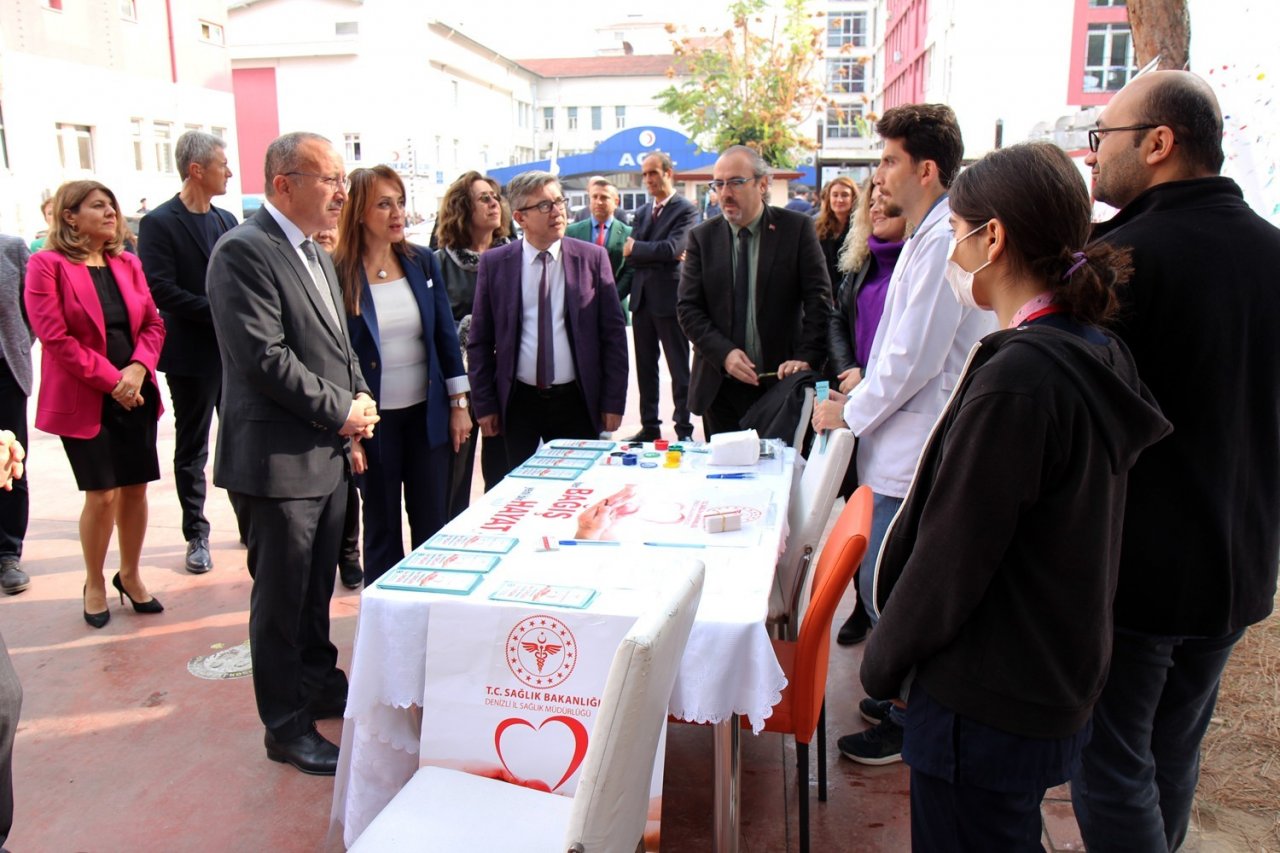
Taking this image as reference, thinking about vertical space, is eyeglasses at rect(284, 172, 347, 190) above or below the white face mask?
above

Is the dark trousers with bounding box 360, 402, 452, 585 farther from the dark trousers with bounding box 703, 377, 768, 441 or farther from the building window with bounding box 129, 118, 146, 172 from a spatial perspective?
the building window with bounding box 129, 118, 146, 172

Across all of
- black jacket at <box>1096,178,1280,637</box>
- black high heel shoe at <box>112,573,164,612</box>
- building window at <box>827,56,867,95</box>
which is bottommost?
black high heel shoe at <box>112,573,164,612</box>

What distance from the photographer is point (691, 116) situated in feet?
73.0

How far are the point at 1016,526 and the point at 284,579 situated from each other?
212 cm

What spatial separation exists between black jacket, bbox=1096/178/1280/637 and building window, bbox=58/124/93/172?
2587cm

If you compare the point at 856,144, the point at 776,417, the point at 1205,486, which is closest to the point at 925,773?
the point at 1205,486

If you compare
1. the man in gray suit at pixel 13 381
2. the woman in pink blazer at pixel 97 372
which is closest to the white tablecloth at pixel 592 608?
the woman in pink blazer at pixel 97 372

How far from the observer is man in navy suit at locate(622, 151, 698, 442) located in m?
6.57

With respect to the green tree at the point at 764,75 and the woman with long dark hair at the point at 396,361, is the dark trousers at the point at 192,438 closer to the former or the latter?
the woman with long dark hair at the point at 396,361

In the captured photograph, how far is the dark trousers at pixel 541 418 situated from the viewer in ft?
13.1

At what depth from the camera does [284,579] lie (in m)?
2.72

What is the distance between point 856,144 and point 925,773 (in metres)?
48.6

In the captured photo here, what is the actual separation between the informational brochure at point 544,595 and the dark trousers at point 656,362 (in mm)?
4457

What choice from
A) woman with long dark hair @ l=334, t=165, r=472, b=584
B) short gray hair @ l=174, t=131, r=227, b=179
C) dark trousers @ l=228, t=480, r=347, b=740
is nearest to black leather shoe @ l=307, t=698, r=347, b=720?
dark trousers @ l=228, t=480, r=347, b=740
